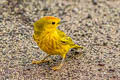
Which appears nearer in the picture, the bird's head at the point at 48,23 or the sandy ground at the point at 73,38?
the bird's head at the point at 48,23

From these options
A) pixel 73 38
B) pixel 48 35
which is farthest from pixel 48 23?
pixel 73 38

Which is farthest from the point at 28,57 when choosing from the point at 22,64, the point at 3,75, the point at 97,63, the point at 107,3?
the point at 107,3

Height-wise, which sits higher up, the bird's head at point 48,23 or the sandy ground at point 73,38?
the bird's head at point 48,23

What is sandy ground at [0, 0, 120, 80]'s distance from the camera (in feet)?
18.4

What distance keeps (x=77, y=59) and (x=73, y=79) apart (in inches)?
30.8

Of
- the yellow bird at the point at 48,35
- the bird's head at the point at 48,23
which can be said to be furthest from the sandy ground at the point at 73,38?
the bird's head at the point at 48,23

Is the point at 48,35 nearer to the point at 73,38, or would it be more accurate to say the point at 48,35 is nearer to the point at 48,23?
the point at 48,23

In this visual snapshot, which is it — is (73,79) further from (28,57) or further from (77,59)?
(28,57)

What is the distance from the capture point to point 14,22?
25.0ft

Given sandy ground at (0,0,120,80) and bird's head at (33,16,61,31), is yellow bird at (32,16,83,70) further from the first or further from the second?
sandy ground at (0,0,120,80)

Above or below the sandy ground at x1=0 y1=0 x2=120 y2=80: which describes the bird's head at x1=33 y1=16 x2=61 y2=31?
above

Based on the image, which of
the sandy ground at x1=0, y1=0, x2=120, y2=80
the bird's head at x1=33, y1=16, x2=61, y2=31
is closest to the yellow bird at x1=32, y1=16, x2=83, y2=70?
the bird's head at x1=33, y1=16, x2=61, y2=31

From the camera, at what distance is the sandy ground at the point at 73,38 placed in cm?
562

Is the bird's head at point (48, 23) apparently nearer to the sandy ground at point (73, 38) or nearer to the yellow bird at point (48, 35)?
the yellow bird at point (48, 35)
